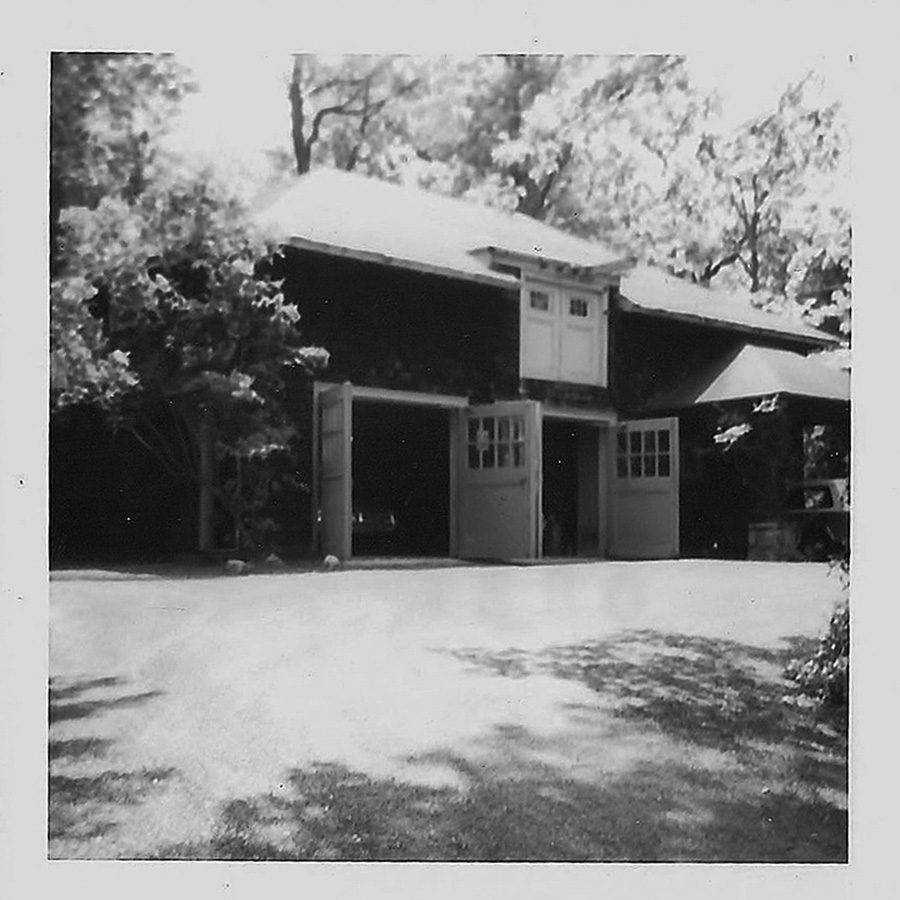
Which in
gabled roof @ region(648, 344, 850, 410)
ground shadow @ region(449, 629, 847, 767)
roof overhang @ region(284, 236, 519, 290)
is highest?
roof overhang @ region(284, 236, 519, 290)

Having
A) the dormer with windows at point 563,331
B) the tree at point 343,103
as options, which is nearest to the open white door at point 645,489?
the dormer with windows at point 563,331

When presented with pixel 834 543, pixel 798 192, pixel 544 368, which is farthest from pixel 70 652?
pixel 798 192

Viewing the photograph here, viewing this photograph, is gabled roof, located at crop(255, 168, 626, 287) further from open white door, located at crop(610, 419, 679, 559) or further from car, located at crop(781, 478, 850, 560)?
car, located at crop(781, 478, 850, 560)

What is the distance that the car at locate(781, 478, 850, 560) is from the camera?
339cm

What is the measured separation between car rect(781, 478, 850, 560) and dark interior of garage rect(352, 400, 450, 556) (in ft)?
3.75

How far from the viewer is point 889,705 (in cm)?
332

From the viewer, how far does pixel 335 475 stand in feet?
11.2

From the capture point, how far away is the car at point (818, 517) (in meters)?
3.39

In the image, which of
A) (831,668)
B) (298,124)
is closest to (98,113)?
(298,124)

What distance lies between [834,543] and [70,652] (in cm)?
244

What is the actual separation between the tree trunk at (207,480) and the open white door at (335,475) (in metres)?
0.34

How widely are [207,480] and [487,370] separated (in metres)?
0.99

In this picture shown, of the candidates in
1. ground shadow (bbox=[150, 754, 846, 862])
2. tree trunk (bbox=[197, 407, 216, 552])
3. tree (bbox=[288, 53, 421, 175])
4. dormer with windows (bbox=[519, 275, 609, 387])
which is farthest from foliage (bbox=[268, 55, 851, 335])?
ground shadow (bbox=[150, 754, 846, 862])

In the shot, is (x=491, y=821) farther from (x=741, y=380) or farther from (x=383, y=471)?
(x=741, y=380)
